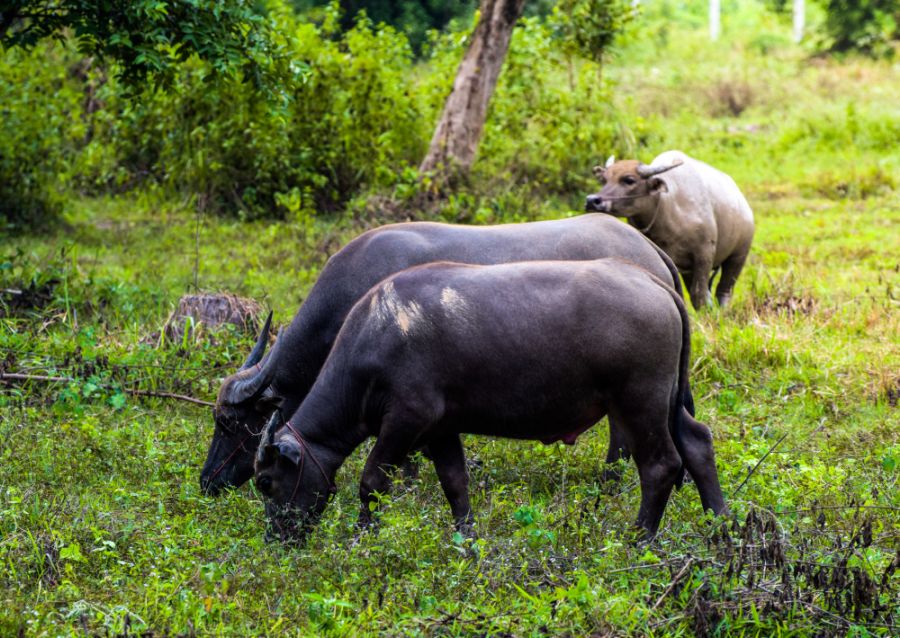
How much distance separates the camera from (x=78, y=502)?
5633mm

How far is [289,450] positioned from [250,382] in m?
0.80

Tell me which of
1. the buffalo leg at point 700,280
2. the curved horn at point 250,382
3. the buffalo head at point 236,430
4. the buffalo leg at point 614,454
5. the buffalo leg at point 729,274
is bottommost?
the buffalo leg at point 729,274

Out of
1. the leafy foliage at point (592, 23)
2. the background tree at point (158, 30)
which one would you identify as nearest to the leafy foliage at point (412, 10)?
the leafy foliage at point (592, 23)

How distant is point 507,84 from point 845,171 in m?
4.74

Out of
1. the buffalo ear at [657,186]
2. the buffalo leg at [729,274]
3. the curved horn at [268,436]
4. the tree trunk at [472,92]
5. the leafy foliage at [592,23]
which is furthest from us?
the leafy foliage at [592,23]

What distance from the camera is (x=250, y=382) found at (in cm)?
595

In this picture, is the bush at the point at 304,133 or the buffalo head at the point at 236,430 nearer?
the buffalo head at the point at 236,430

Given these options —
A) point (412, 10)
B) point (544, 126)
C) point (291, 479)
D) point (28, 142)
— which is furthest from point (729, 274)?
point (412, 10)

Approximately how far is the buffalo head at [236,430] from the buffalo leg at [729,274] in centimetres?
503

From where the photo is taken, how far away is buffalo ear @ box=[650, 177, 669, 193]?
864 centimetres

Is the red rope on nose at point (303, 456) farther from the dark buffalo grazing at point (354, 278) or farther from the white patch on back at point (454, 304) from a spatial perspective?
the white patch on back at point (454, 304)

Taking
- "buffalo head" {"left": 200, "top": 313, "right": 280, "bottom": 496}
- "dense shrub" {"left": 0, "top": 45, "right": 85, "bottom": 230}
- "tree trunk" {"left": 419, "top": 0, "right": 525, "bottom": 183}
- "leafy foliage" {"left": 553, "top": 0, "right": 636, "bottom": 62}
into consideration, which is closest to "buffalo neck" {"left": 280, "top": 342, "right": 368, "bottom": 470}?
"buffalo head" {"left": 200, "top": 313, "right": 280, "bottom": 496}

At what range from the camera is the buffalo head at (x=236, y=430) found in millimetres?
5984

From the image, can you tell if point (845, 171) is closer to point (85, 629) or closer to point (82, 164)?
point (82, 164)
